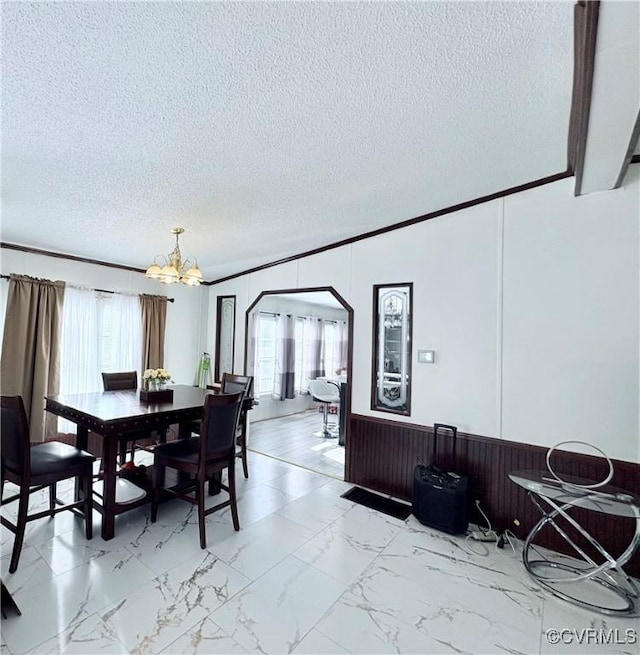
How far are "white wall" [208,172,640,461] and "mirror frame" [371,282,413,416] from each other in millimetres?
78

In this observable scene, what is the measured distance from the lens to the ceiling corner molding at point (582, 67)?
119cm

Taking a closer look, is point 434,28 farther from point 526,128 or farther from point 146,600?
point 146,600

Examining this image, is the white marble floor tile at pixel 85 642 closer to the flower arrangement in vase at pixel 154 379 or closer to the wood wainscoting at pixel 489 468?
the flower arrangement in vase at pixel 154 379

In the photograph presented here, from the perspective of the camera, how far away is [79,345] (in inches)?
165

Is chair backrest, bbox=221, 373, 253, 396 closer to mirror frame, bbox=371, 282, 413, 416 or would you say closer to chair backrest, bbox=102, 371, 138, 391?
chair backrest, bbox=102, 371, 138, 391

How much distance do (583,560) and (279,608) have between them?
216cm

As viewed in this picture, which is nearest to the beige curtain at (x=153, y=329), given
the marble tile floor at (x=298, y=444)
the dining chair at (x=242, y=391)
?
the dining chair at (x=242, y=391)

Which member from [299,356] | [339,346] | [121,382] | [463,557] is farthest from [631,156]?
[339,346]

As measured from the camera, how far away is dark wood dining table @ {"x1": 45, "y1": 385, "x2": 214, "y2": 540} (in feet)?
7.93

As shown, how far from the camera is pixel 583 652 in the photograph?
169 centimetres

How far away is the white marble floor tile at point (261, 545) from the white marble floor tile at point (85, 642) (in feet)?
2.39

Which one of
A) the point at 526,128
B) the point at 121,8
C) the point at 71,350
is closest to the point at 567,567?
the point at 526,128

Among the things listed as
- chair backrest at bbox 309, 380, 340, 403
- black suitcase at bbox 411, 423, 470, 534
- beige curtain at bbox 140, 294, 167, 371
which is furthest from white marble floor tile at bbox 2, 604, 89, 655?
chair backrest at bbox 309, 380, 340, 403

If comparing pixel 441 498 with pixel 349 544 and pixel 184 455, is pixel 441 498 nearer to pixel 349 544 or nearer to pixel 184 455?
pixel 349 544
